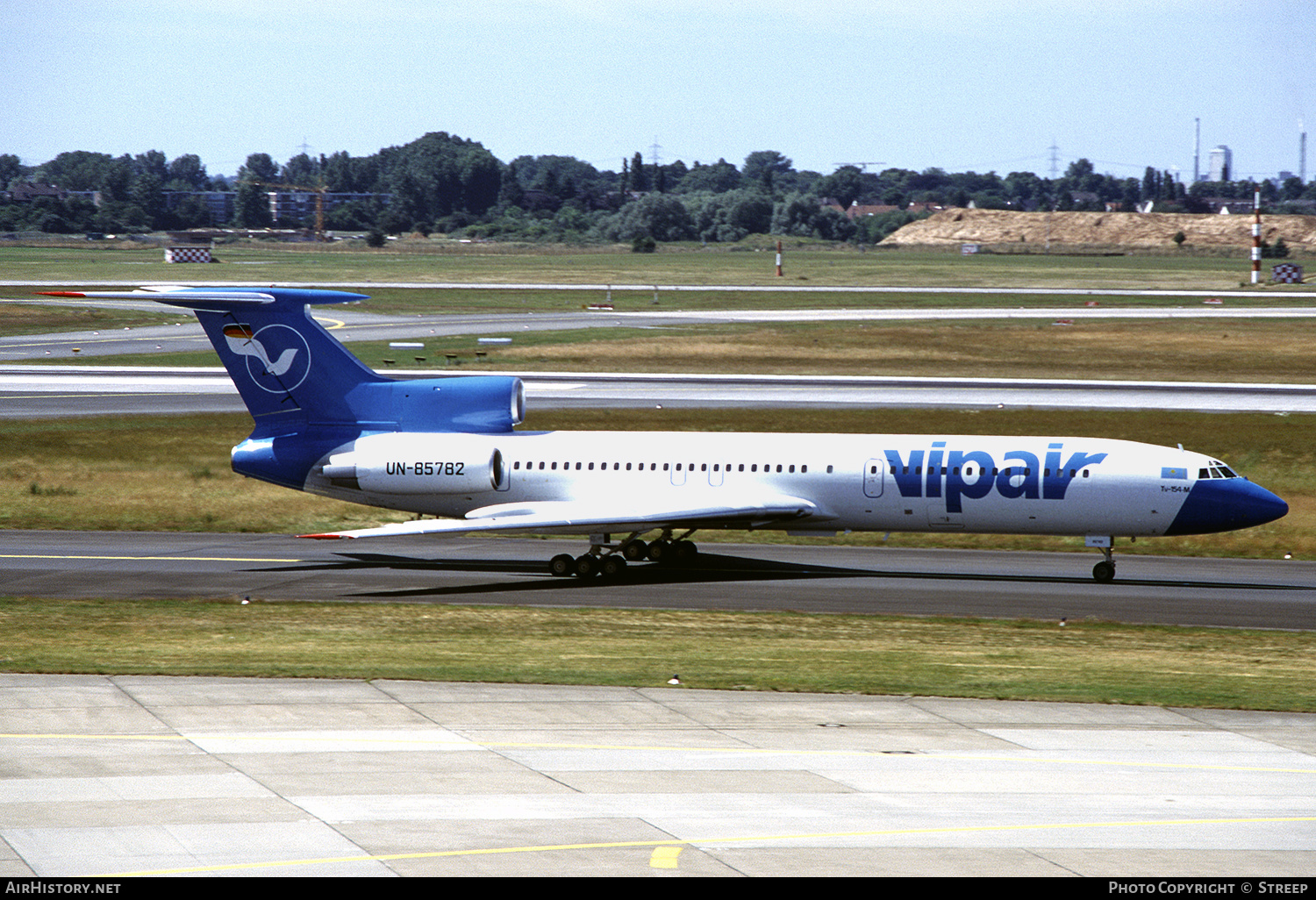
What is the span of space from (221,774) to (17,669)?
8.01m

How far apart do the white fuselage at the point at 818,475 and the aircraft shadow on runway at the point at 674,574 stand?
49.2 inches

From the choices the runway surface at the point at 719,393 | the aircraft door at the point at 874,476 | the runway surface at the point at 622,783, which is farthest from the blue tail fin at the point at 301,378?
the runway surface at the point at 719,393

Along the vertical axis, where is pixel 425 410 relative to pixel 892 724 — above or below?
above

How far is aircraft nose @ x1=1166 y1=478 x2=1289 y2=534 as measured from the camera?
3341cm

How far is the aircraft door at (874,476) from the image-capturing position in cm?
3431

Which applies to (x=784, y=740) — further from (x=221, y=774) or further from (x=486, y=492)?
(x=486, y=492)

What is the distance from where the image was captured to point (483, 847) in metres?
14.4

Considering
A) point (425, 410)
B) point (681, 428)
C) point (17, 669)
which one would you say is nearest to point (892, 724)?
point (17, 669)

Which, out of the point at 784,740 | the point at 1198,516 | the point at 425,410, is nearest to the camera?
the point at 784,740

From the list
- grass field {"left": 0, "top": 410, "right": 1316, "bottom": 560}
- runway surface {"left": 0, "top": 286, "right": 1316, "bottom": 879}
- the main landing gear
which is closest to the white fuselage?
the main landing gear

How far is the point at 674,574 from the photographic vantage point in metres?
35.4

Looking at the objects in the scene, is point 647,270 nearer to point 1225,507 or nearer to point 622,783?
point 1225,507

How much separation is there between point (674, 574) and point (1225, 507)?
13.4m

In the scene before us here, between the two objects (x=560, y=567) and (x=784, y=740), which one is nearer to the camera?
(x=784, y=740)
